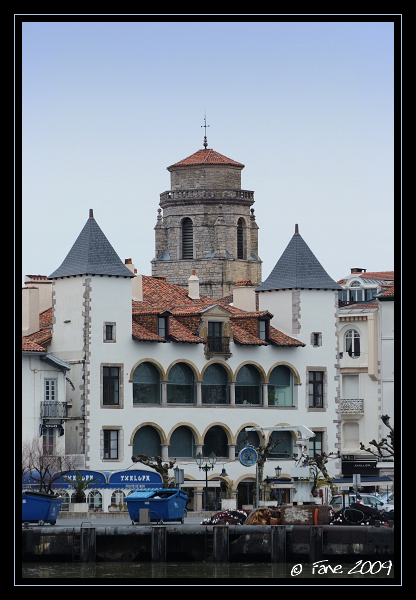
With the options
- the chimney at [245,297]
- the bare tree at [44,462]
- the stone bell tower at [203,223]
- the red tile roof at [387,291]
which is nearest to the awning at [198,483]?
the bare tree at [44,462]

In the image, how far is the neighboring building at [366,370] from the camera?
9119 cm

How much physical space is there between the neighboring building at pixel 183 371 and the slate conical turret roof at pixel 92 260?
0.06 m

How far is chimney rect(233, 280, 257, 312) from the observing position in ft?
287

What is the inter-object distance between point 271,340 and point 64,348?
12.1 metres

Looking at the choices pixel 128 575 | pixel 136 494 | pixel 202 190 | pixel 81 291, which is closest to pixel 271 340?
pixel 81 291

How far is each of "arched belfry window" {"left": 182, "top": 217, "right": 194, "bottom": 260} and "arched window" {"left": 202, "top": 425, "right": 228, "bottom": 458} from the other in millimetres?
61606

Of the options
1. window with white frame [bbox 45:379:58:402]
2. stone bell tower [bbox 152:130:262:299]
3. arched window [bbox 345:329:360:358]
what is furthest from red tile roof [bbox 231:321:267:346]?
stone bell tower [bbox 152:130:262:299]

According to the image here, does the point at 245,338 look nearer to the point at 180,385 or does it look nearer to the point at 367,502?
the point at 180,385

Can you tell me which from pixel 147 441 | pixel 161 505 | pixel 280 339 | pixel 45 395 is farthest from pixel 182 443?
pixel 161 505

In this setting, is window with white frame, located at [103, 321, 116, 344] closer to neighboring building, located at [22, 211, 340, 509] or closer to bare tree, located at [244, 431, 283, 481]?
neighboring building, located at [22, 211, 340, 509]

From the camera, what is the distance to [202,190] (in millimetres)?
137250

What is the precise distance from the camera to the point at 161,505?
2119 inches
